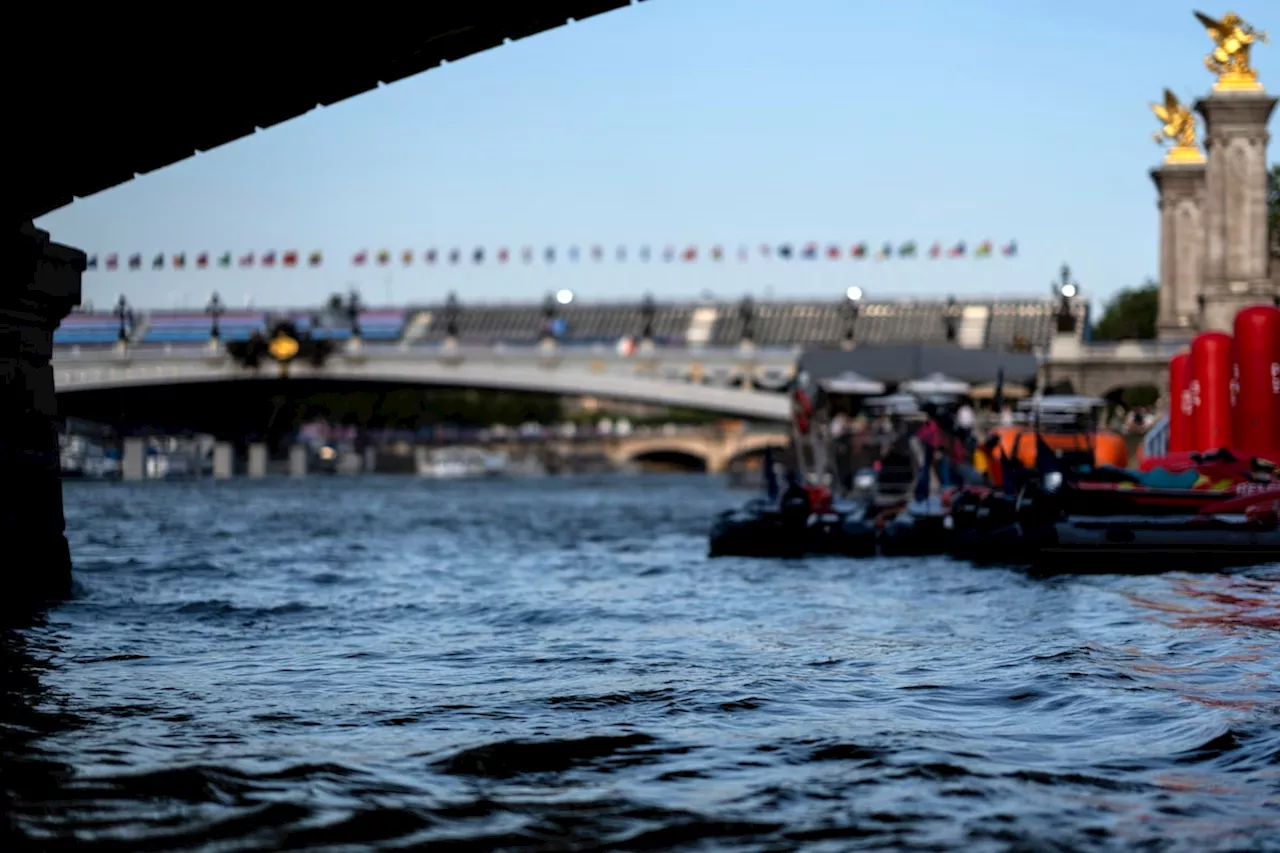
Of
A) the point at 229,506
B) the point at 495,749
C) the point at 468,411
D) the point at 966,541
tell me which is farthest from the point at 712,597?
the point at 468,411

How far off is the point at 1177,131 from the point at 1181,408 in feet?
137

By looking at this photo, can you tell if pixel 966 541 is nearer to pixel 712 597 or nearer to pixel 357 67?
pixel 712 597

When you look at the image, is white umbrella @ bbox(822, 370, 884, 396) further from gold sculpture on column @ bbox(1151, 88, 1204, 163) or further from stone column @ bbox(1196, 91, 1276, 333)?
gold sculpture on column @ bbox(1151, 88, 1204, 163)

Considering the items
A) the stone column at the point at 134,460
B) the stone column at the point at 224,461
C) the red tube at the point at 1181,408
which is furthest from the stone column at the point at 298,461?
the red tube at the point at 1181,408

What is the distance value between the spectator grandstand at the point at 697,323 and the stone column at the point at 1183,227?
200 ft

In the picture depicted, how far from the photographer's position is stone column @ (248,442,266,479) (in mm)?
126062

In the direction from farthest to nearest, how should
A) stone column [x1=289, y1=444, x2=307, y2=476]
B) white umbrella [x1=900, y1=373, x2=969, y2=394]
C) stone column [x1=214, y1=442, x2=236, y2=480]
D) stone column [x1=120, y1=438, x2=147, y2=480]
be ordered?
stone column [x1=289, y1=444, x2=307, y2=476]
stone column [x1=214, y1=442, x2=236, y2=480]
stone column [x1=120, y1=438, x2=147, y2=480]
white umbrella [x1=900, y1=373, x2=969, y2=394]

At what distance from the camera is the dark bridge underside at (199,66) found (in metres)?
12.4

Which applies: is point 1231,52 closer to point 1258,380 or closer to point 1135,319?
point 1258,380

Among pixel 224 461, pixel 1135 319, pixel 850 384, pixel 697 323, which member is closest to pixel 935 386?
pixel 850 384

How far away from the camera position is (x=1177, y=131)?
73938mm

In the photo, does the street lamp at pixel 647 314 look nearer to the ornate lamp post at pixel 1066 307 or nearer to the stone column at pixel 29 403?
the ornate lamp post at pixel 1066 307

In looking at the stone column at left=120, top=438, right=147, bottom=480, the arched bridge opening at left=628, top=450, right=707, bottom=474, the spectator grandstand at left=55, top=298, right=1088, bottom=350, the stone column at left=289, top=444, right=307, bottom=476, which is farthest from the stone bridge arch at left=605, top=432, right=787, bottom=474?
the stone column at left=120, top=438, right=147, bottom=480

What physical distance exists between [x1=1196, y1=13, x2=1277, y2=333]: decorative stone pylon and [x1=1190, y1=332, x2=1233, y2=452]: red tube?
2782cm
